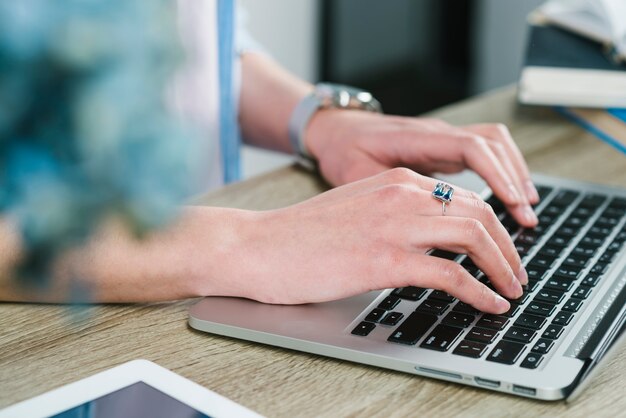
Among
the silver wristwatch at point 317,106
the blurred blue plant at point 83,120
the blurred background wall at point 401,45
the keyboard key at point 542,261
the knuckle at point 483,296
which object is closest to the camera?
the blurred blue plant at point 83,120

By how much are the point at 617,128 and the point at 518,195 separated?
0.33 m

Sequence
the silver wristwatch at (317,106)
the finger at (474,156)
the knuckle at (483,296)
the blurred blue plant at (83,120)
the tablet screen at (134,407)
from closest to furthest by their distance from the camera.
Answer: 1. the blurred blue plant at (83,120)
2. the tablet screen at (134,407)
3. the knuckle at (483,296)
4. the finger at (474,156)
5. the silver wristwatch at (317,106)

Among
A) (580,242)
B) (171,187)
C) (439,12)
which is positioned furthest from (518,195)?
(439,12)

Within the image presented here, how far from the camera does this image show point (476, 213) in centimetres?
60

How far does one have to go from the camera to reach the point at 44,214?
13 centimetres

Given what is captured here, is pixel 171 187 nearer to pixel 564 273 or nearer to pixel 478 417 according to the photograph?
pixel 478 417

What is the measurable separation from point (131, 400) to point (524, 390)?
0.23 metres

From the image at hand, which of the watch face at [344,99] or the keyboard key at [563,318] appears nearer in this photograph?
the keyboard key at [563,318]

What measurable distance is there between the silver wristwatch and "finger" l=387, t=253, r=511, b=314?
1.31 ft

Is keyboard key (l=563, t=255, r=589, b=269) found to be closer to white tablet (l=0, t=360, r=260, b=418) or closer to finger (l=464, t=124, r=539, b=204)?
finger (l=464, t=124, r=539, b=204)

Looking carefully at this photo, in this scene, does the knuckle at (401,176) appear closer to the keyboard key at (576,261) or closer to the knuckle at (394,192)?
the knuckle at (394,192)

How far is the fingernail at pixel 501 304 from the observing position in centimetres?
56

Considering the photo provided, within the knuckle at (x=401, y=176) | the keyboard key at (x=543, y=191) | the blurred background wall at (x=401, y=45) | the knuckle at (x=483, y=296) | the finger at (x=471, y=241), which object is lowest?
the blurred background wall at (x=401, y=45)

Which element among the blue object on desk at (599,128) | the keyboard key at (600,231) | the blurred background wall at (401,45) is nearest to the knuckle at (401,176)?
the keyboard key at (600,231)
